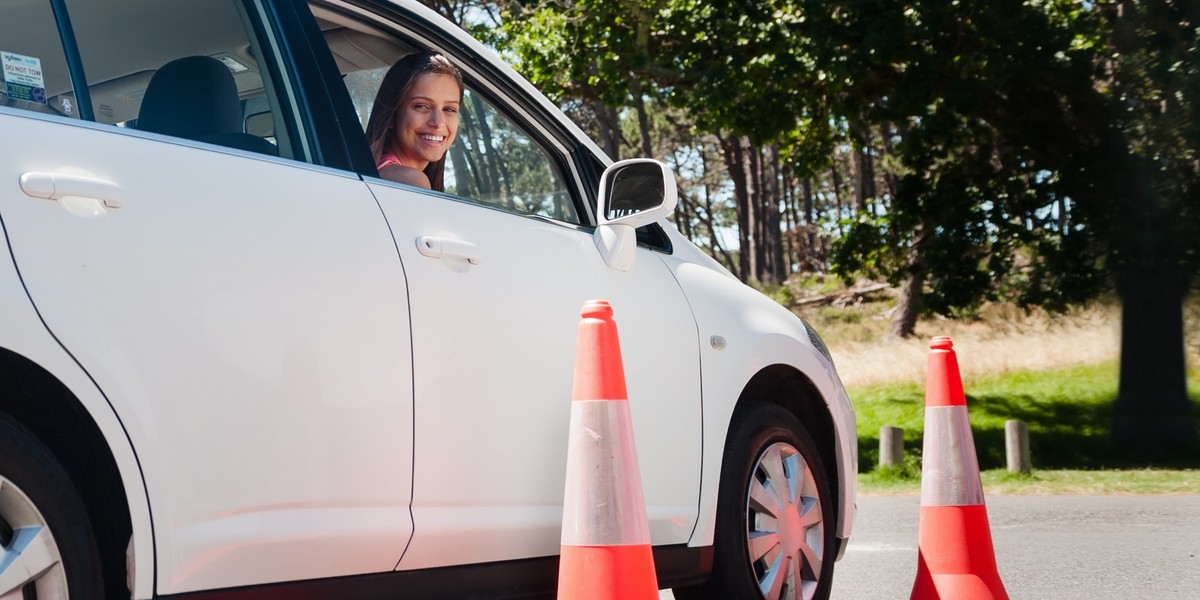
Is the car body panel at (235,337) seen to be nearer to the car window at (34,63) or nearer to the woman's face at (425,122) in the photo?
the car window at (34,63)

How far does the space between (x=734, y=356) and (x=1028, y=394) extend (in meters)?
17.4

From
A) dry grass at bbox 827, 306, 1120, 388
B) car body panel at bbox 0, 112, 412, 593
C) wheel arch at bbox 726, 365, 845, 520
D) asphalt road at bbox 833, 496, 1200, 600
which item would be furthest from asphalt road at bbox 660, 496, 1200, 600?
dry grass at bbox 827, 306, 1120, 388

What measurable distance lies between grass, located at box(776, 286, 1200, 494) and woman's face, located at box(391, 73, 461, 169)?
33.4 ft

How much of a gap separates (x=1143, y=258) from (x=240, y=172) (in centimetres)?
1460

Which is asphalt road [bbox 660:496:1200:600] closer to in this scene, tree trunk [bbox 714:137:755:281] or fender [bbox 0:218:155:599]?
fender [bbox 0:218:155:599]

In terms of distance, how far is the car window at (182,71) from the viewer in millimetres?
2904

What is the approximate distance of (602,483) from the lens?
2.93 metres

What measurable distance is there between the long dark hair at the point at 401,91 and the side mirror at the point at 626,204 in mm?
499

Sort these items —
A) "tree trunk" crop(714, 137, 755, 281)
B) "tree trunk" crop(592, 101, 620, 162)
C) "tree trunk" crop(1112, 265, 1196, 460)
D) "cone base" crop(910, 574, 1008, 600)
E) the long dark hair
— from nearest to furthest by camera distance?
1. the long dark hair
2. "cone base" crop(910, 574, 1008, 600)
3. "tree trunk" crop(1112, 265, 1196, 460)
4. "tree trunk" crop(592, 101, 620, 162)
5. "tree trunk" crop(714, 137, 755, 281)

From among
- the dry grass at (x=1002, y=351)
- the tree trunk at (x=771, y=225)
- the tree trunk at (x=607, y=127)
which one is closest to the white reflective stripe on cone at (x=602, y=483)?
the dry grass at (x=1002, y=351)

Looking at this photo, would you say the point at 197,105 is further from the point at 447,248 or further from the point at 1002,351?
the point at 1002,351

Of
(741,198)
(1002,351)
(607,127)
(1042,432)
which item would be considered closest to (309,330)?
(1042,432)

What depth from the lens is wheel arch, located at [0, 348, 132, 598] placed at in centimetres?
228

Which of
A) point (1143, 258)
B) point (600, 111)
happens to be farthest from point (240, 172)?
point (600, 111)
